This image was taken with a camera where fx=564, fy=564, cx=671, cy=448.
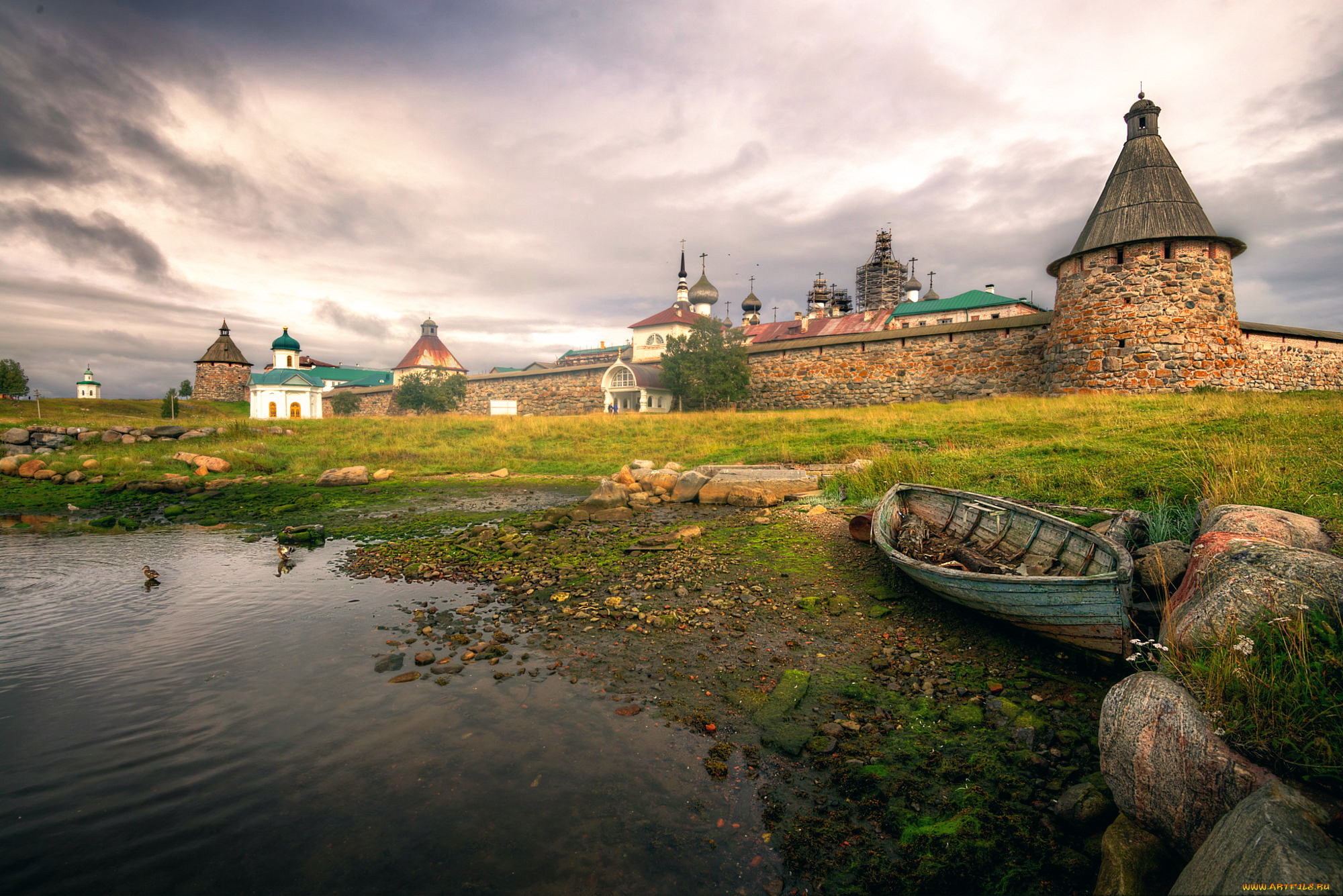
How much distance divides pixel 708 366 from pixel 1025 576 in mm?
28742

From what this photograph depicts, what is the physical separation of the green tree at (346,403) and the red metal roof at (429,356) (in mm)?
8356

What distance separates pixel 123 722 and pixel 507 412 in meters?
41.4

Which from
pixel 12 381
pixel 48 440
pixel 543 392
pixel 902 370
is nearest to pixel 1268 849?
pixel 902 370

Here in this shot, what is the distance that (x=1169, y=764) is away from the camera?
2734 mm

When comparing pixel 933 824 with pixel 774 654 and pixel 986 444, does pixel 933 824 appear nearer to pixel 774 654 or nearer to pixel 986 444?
pixel 774 654

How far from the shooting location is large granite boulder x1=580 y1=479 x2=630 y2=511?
40.7 ft

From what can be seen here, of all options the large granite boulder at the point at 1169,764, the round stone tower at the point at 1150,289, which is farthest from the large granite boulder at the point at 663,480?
the round stone tower at the point at 1150,289

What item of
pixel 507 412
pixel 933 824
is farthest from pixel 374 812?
pixel 507 412

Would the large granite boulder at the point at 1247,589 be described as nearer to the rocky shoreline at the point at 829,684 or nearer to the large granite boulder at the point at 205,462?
the rocky shoreline at the point at 829,684

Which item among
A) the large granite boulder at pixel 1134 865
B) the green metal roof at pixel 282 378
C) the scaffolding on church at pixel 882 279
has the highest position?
the scaffolding on church at pixel 882 279

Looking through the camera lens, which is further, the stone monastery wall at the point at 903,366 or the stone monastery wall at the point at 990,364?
the stone monastery wall at the point at 903,366

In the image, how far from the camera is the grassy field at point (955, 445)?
7.75m

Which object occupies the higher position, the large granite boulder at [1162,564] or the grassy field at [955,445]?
the grassy field at [955,445]

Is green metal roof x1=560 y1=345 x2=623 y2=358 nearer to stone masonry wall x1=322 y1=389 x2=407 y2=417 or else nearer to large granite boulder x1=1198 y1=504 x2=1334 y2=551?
stone masonry wall x1=322 y1=389 x2=407 y2=417
